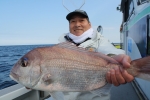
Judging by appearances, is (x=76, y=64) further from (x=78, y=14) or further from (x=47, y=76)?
(x=78, y=14)

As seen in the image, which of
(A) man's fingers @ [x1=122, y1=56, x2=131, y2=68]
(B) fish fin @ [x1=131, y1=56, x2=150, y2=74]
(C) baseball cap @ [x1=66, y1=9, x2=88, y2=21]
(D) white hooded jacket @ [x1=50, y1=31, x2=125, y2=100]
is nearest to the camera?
(B) fish fin @ [x1=131, y1=56, x2=150, y2=74]

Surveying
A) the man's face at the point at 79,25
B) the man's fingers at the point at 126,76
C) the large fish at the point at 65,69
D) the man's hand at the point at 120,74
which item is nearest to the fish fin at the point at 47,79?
the large fish at the point at 65,69

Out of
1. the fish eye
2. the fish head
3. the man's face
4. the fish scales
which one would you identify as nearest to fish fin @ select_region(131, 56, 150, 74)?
the fish scales

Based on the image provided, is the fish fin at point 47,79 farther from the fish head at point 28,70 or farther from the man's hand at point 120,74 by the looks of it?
the man's hand at point 120,74

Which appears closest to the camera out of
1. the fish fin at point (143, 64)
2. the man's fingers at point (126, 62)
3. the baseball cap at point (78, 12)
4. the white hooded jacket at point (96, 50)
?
the fish fin at point (143, 64)

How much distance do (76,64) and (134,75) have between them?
1.80 ft

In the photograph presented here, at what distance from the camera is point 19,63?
1.57 m

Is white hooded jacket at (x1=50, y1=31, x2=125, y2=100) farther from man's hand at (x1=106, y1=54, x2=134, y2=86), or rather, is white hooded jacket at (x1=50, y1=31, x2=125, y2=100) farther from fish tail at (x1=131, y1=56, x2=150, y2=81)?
fish tail at (x1=131, y1=56, x2=150, y2=81)

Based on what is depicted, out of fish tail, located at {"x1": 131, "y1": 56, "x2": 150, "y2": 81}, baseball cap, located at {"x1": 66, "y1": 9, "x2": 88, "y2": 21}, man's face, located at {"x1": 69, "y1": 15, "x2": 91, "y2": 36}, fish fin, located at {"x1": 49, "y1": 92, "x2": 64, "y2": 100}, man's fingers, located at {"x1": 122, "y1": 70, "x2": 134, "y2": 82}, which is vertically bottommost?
fish fin, located at {"x1": 49, "y1": 92, "x2": 64, "y2": 100}

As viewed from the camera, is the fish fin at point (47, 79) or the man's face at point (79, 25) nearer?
the fish fin at point (47, 79)

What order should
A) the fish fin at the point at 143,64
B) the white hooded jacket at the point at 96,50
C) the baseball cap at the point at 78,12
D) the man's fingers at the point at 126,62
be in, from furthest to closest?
the baseball cap at the point at 78,12 < the white hooded jacket at the point at 96,50 < the man's fingers at the point at 126,62 < the fish fin at the point at 143,64

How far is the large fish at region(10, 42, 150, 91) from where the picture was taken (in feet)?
4.88

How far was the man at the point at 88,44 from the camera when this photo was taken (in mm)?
1621

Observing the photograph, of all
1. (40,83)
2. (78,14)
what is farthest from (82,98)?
(78,14)
